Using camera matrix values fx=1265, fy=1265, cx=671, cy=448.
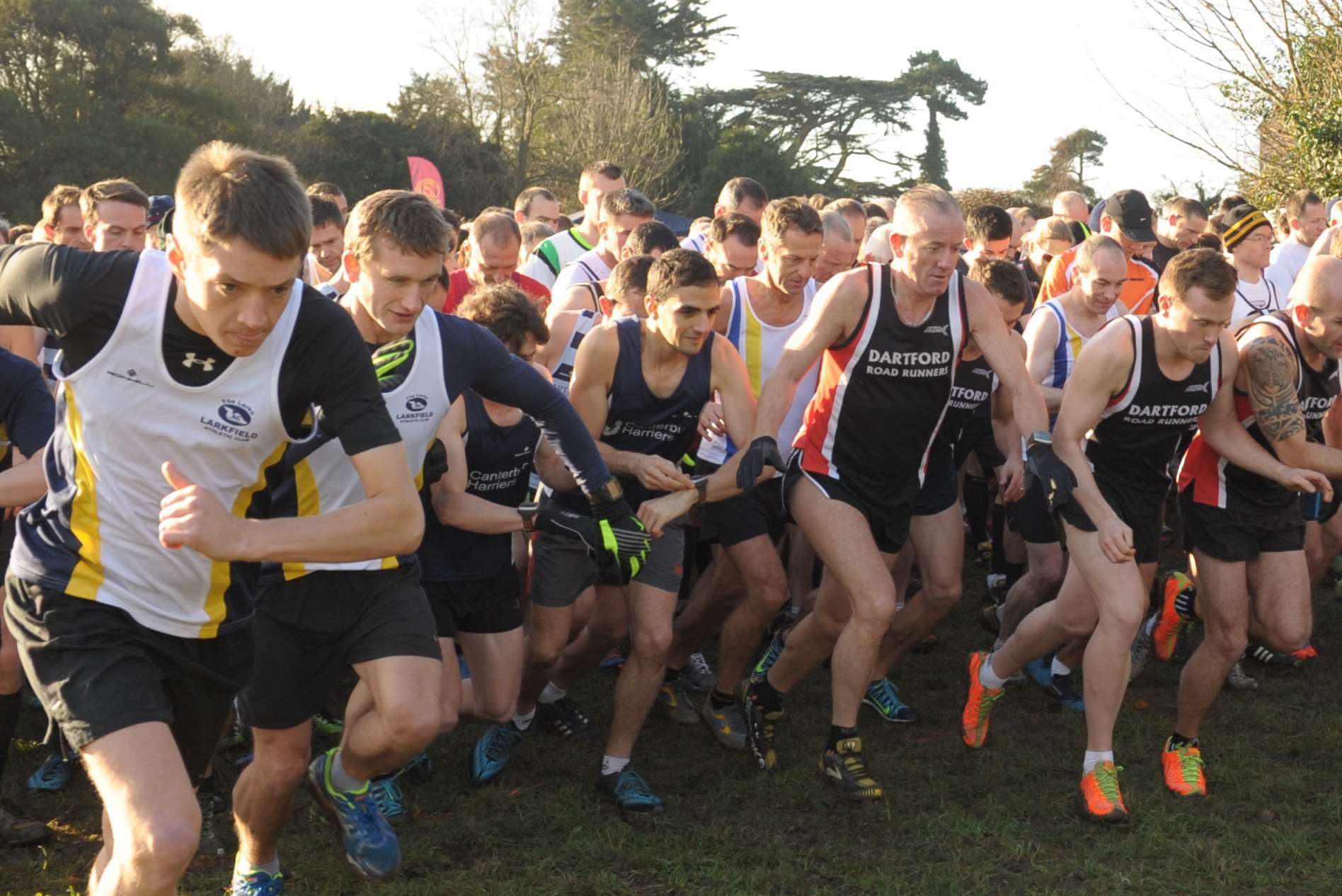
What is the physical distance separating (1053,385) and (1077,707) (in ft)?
5.67

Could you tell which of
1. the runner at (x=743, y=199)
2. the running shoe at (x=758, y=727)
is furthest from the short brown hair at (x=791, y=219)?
the runner at (x=743, y=199)

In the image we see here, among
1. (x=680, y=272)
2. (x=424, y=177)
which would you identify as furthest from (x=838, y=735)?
(x=424, y=177)

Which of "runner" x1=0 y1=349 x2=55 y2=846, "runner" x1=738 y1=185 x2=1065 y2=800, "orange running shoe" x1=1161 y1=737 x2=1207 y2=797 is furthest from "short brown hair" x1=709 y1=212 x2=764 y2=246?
"runner" x1=0 y1=349 x2=55 y2=846

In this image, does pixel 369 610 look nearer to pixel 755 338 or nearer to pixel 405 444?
pixel 405 444

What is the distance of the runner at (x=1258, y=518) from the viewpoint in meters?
5.20

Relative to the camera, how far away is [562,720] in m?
5.83

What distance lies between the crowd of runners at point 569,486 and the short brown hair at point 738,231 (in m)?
0.02

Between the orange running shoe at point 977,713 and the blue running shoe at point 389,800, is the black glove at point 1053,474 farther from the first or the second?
the blue running shoe at point 389,800

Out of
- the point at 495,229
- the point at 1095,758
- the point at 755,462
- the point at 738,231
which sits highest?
the point at 738,231

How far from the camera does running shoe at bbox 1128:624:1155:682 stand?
6574 mm

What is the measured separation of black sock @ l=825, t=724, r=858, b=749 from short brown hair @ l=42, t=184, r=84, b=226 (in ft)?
17.9

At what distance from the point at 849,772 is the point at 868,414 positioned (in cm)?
145

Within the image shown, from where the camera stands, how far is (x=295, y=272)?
2760 mm

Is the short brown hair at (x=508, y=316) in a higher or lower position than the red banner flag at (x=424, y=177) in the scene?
lower
